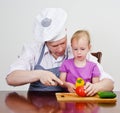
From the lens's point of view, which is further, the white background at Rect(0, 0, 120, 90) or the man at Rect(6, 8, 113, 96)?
the white background at Rect(0, 0, 120, 90)

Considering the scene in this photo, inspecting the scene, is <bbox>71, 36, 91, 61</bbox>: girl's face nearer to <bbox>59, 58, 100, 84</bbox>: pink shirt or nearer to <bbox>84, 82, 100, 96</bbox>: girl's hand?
<bbox>59, 58, 100, 84</bbox>: pink shirt

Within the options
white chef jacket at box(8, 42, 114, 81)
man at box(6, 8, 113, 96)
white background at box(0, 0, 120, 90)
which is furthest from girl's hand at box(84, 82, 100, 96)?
white background at box(0, 0, 120, 90)

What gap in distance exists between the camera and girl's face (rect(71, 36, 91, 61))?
4.68 ft

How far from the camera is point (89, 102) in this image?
3.64 ft

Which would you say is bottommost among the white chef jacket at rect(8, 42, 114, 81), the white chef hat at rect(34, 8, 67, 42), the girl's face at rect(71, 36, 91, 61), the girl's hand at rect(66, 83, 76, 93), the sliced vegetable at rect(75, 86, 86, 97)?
the girl's hand at rect(66, 83, 76, 93)

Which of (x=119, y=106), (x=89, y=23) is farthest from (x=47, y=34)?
(x=89, y=23)

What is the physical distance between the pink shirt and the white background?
0.77 m

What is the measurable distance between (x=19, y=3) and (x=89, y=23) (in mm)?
549

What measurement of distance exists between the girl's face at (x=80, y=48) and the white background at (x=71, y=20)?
77cm

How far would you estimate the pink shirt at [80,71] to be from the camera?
1424mm

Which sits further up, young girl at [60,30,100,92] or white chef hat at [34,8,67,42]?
white chef hat at [34,8,67,42]

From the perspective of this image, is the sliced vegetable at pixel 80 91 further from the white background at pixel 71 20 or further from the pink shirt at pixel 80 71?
the white background at pixel 71 20

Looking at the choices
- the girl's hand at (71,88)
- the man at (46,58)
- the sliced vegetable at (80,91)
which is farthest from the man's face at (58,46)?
the sliced vegetable at (80,91)

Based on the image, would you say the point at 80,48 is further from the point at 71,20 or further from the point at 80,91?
the point at 71,20
